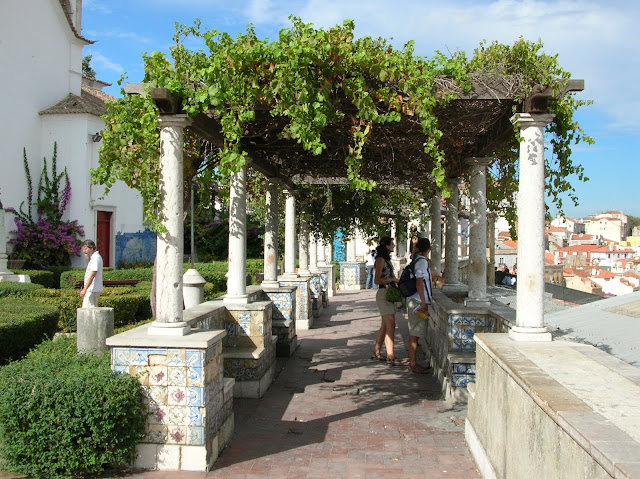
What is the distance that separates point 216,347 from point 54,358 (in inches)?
50.5

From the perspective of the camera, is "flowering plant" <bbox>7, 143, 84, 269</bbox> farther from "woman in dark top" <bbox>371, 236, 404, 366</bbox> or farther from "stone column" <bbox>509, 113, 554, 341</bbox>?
"stone column" <bbox>509, 113, 554, 341</bbox>

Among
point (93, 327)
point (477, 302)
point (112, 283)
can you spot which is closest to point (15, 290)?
point (112, 283)

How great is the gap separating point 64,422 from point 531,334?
3.53 meters

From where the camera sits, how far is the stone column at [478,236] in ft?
24.0

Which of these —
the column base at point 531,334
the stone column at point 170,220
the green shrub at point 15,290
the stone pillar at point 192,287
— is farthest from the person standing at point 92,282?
the column base at point 531,334

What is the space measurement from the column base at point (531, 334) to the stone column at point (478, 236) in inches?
88.8

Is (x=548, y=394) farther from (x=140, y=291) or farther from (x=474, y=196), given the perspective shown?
(x=140, y=291)

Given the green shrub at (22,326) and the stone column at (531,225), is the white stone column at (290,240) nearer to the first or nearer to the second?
the green shrub at (22,326)

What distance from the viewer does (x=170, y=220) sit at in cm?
514

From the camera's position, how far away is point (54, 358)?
197 inches

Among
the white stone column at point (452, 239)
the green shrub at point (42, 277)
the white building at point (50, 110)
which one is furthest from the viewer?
the white building at point (50, 110)

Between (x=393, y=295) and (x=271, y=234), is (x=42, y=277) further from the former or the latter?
(x=393, y=295)

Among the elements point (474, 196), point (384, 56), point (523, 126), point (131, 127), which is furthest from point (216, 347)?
point (474, 196)

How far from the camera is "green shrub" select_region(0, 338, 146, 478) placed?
4.36 meters
